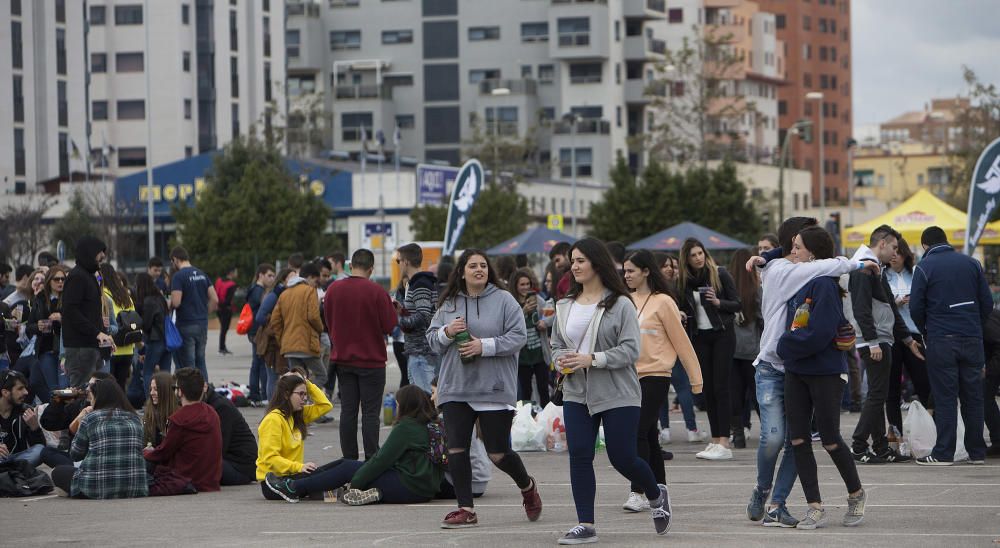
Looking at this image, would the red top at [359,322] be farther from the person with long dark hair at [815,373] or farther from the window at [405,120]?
the window at [405,120]

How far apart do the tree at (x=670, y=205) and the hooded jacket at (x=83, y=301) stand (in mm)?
51548

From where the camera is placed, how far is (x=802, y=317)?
10.2 meters

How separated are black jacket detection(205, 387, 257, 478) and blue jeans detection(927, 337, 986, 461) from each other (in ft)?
18.8

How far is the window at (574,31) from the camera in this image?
109 metres

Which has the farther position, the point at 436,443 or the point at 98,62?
the point at 98,62

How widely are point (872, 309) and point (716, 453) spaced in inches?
77.2

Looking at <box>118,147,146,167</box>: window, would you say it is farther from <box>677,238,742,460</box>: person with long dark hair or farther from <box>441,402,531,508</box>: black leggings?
<box>441,402,531,508</box>: black leggings

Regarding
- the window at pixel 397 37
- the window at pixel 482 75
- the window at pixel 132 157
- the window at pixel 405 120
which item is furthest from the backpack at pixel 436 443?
the window at pixel 397 37

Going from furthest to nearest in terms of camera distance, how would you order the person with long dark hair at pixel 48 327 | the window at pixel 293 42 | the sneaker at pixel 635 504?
the window at pixel 293 42 → the person with long dark hair at pixel 48 327 → the sneaker at pixel 635 504

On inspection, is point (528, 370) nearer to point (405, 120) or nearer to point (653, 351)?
point (653, 351)

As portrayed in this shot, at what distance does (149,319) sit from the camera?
68.4ft

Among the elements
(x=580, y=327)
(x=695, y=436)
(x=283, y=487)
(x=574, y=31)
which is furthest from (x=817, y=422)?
(x=574, y=31)

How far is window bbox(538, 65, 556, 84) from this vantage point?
363 feet

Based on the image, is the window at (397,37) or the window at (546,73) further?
the window at (397,37)
